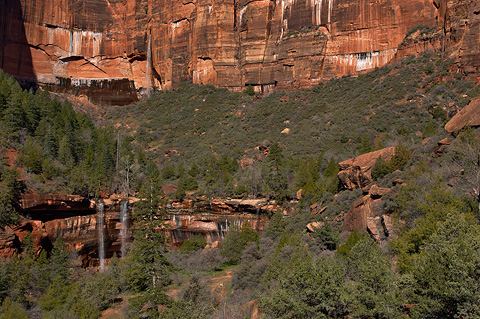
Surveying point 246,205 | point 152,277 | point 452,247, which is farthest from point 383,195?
point 246,205

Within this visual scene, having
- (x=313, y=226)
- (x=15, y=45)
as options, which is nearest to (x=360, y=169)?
(x=313, y=226)

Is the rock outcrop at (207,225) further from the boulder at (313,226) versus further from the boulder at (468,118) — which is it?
the boulder at (468,118)

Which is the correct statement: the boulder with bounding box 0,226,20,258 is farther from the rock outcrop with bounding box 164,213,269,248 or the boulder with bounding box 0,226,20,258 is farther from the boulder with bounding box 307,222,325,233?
the boulder with bounding box 307,222,325,233

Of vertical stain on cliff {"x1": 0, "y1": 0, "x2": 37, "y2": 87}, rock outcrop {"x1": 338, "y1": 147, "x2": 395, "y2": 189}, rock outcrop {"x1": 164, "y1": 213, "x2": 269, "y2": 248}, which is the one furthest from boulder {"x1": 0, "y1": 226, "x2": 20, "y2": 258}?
vertical stain on cliff {"x1": 0, "y1": 0, "x2": 37, "y2": 87}

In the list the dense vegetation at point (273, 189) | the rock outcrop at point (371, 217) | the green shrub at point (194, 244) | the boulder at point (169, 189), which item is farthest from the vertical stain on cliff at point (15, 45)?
the rock outcrop at point (371, 217)

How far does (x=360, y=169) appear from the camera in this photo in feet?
94.9

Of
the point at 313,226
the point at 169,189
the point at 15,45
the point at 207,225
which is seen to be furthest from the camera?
the point at 15,45

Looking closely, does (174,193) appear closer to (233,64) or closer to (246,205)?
(246,205)

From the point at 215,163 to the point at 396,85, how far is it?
2417 cm

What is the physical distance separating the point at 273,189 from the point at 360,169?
1425 centimetres

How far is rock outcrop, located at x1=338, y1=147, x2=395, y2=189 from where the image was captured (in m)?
28.2

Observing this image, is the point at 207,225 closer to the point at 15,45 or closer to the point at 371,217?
the point at 371,217

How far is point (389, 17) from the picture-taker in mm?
59969

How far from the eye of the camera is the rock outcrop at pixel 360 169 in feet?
92.7
